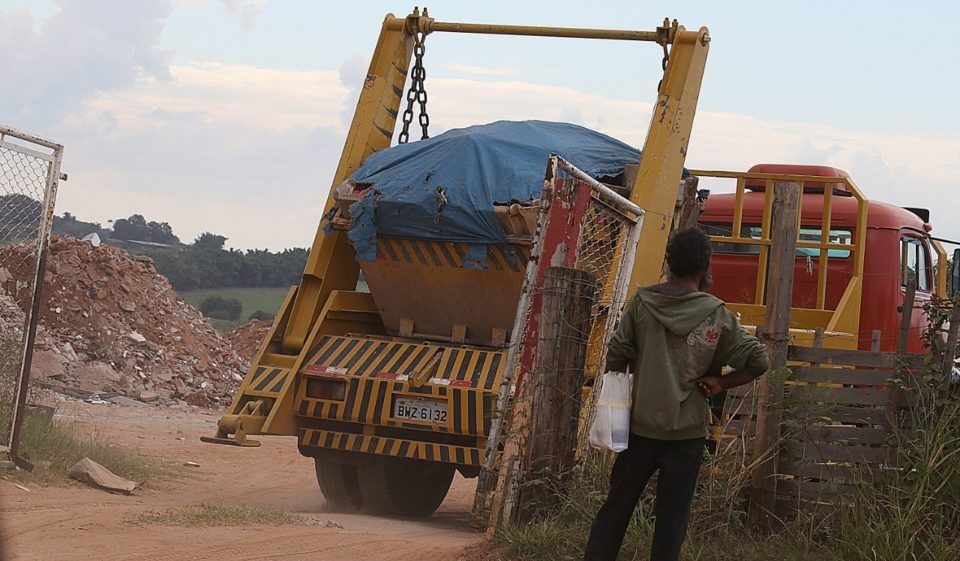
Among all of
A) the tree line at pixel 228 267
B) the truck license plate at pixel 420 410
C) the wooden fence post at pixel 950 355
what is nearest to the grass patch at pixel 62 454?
the truck license plate at pixel 420 410

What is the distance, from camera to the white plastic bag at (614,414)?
5.57 metres

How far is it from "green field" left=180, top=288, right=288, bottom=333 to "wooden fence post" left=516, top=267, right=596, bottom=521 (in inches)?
1631

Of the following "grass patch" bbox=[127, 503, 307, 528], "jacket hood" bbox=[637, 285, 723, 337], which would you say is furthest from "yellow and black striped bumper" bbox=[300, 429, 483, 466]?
"jacket hood" bbox=[637, 285, 723, 337]

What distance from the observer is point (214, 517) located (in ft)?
25.8

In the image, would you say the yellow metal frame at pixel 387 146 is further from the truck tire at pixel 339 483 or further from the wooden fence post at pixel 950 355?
the wooden fence post at pixel 950 355

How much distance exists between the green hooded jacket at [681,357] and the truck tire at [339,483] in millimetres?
4805

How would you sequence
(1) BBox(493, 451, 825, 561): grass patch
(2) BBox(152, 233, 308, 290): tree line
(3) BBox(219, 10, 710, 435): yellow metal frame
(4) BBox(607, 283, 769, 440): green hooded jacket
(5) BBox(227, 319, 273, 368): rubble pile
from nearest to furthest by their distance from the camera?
(4) BBox(607, 283, 769, 440): green hooded jacket, (1) BBox(493, 451, 825, 561): grass patch, (3) BBox(219, 10, 710, 435): yellow metal frame, (5) BBox(227, 319, 273, 368): rubble pile, (2) BBox(152, 233, 308, 290): tree line

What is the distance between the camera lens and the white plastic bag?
5574 mm

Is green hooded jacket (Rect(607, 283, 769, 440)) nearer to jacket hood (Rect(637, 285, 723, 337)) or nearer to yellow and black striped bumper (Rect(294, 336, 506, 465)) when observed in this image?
jacket hood (Rect(637, 285, 723, 337))

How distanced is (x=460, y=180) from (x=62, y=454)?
3899 millimetres

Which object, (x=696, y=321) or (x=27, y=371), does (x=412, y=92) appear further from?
(x=696, y=321)

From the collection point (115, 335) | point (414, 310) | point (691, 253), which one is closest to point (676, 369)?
point (691, 253)

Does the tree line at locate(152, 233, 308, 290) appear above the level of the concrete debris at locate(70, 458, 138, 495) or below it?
above

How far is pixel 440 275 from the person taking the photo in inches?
369
